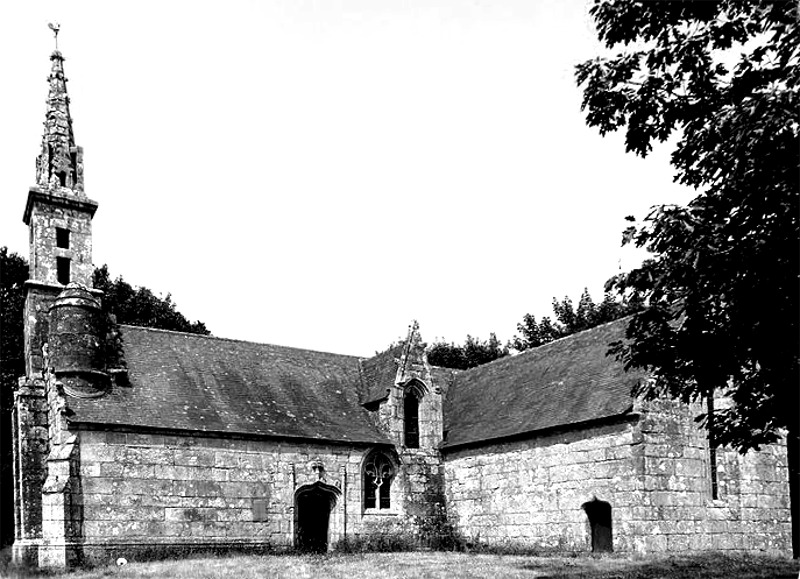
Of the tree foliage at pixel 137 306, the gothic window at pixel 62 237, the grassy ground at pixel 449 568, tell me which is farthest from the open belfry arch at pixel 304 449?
the tree foliage at pixel 137 306

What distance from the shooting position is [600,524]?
1014 inches

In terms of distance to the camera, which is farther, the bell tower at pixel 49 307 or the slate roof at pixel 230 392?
the slate roof at pixel 230 392

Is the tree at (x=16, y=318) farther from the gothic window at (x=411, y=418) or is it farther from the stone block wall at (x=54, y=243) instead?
the gothic window at (x=411, y=418)

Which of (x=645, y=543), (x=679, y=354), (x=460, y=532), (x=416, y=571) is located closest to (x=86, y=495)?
(x=416, y=571)

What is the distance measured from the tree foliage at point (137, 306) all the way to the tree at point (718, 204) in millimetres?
36049

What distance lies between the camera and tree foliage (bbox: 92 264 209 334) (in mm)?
45781

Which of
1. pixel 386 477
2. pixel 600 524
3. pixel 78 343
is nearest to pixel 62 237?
pixel 78 343

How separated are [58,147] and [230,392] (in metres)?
10.5

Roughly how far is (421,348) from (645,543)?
11822mm

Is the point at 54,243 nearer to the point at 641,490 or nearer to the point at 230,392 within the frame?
the point at 230,392

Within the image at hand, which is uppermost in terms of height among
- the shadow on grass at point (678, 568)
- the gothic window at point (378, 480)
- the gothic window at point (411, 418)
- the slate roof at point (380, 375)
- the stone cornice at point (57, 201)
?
the stone cornice at point (57, 201)

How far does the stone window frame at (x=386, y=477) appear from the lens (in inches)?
1193

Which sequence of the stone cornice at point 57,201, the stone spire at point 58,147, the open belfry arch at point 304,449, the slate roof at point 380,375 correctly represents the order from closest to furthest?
1. the open belfry arch at point 304,449
2. the stone cornice at point 57,201
3. the stone spire at point 58,147
4. the slate roof at point 380,375

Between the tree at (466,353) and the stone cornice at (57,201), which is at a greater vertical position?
the stone cornice at (57,201)
